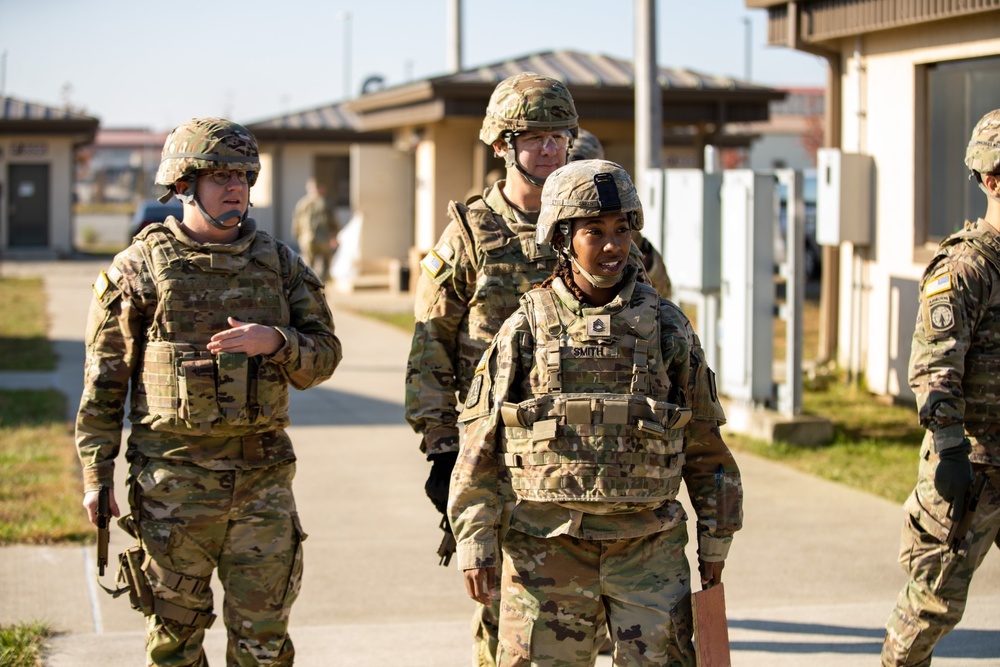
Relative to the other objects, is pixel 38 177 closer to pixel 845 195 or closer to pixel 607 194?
pixel 845 195

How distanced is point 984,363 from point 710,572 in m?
1.35

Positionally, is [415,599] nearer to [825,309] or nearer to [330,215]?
[825,309]

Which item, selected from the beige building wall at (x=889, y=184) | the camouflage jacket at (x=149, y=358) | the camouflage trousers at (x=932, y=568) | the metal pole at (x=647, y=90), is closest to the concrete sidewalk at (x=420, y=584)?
the camouflage trousers at (x=932, y=568)

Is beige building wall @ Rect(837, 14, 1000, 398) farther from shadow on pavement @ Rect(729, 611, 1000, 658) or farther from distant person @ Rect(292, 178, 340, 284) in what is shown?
distant person @ Rect(292, 178, 340, 284)

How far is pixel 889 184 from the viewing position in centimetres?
1067

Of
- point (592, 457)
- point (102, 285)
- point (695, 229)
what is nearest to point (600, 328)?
point (592, 457)

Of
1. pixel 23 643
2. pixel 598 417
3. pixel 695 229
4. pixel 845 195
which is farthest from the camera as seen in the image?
pixel 845 195

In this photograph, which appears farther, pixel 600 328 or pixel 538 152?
pixel 538 152

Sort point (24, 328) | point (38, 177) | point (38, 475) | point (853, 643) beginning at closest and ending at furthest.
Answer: point (853, 643) → point (38, 475) → point (24, 328) → point (38, 177)

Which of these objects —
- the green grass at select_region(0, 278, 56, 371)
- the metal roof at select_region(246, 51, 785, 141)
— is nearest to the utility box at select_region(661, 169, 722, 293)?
the green grass at select_region(0, 278, 56, 371)

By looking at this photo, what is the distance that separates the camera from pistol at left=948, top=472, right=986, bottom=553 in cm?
429

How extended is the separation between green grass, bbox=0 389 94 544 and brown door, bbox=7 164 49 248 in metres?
20.2

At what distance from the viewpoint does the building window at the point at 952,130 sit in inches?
395

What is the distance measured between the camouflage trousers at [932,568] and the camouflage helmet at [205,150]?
2437 millimetres
